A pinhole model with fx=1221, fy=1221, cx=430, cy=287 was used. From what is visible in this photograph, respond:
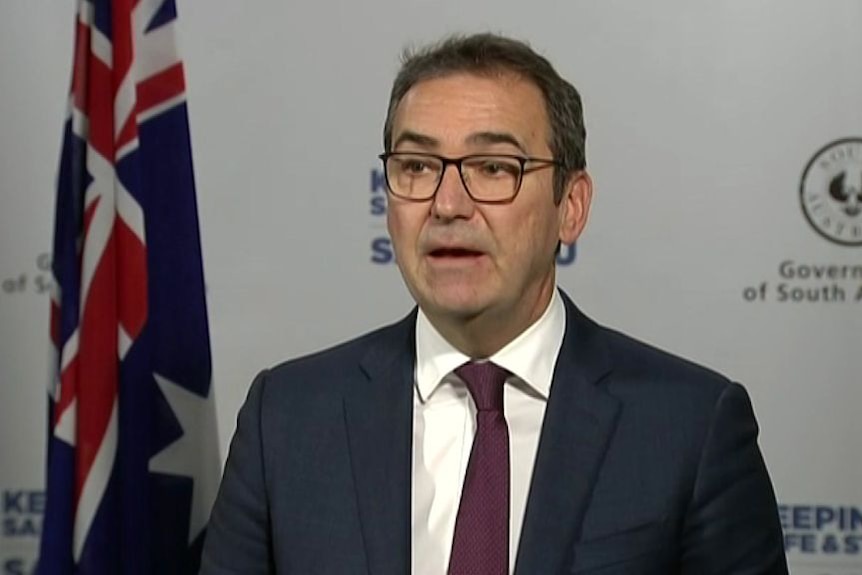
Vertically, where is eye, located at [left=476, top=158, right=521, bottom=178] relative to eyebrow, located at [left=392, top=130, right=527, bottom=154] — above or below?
below

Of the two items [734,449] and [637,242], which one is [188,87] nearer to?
[637,242]

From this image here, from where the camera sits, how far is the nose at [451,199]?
1354 mm

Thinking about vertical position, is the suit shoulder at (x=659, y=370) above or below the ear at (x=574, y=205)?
below

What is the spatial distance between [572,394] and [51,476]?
898 millimetres

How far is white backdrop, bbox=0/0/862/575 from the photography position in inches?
85.9

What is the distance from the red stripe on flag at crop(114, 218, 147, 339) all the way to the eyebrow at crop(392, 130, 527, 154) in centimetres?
64

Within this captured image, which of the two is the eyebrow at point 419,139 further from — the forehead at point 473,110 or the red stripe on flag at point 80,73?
the red stripe on flag at point 80,73

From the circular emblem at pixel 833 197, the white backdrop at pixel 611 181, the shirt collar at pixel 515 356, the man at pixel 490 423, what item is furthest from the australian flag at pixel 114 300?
the circular emblem at pixel 833 197

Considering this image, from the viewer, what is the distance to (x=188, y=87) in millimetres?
2289

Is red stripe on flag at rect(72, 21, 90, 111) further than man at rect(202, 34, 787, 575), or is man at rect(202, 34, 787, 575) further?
red stripe on flag at rect(72, 21, 90, 111)

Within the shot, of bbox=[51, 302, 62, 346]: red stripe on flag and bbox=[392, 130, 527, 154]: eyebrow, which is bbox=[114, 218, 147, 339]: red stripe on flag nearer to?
bbox=[51, 302, 62, 346]: red stripe on flag

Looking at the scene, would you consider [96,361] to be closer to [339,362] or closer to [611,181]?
[339,362]

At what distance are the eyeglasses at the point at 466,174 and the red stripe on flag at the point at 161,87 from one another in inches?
25.7

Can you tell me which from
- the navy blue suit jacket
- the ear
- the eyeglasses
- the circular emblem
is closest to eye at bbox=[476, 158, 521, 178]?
the eyeglasses
